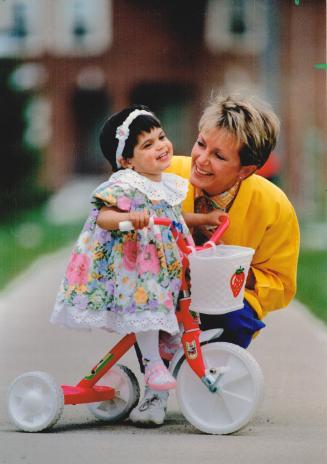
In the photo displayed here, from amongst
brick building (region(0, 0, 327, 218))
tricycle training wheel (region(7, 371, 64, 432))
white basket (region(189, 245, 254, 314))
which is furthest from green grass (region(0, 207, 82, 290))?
white basket (region(189, 245, 254, 314))

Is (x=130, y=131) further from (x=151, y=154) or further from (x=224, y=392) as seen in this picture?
(x=224, y=392)

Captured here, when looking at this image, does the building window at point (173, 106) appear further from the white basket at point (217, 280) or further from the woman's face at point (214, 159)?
the white basket at point (217, 280)

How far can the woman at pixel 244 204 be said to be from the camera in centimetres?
450

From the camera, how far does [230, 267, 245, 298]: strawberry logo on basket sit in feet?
13.7

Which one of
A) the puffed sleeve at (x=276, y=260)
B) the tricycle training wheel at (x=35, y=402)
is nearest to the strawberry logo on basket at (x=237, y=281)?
the puffed sleeve at (x=276, y=260)

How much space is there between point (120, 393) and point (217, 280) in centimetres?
68

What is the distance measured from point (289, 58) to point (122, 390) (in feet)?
7.99

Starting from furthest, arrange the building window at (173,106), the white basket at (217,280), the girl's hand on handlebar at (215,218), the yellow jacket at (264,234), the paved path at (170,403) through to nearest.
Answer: the building window at (173,106) → the yellow jacket at (264,234) → the girl's hand on handlebar at (215,218) → the white basket at (217,280) → the paved path at (170,403)

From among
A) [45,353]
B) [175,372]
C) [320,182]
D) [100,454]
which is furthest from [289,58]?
[100,454]

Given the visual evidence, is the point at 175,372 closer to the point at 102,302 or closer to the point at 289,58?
the point at 102,302

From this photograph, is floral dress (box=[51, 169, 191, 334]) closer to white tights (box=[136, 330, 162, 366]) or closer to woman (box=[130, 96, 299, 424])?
white tights (box=[136, 330, 162, 366])

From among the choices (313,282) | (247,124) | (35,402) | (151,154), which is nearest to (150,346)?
(35,402)

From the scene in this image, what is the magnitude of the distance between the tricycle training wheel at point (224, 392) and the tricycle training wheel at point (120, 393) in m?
0.25

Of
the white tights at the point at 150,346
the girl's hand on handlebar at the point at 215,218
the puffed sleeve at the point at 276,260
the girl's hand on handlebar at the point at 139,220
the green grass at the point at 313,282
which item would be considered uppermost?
the girl's hand on handlebar at the point at 139,220
